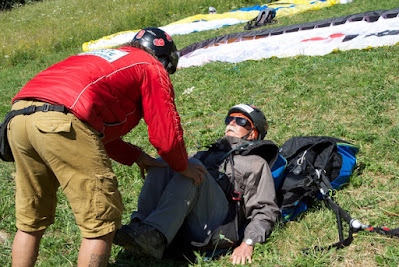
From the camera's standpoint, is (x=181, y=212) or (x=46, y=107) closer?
(x=46, y=107)

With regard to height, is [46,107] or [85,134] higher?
[46,107]

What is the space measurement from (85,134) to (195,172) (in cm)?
99

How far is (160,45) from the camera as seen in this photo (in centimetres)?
321

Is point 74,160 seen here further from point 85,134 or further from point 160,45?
point 160,45

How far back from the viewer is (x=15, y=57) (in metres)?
14.7

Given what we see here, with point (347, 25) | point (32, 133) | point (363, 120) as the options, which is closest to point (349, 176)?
point (363, 120)

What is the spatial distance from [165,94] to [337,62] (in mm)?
5562

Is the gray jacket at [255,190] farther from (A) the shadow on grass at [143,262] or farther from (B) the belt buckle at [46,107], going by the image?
(B) the belt buckle at [46,107]

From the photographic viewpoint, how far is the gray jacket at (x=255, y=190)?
131 inches

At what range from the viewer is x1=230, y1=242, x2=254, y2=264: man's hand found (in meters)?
3.19

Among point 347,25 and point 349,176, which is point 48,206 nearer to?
point 349,176

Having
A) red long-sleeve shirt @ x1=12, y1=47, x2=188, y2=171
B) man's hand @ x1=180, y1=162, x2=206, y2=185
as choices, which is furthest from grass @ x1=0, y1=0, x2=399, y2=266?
red long-sleeve shirt @ x1=12, y1=47, x2=188, y2=171

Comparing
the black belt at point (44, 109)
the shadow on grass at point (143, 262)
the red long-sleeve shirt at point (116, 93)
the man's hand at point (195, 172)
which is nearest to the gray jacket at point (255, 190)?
the man's hand at point (195, 172)

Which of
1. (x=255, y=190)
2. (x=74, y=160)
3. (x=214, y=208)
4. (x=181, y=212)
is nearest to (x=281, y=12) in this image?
(x=255, y=190)
